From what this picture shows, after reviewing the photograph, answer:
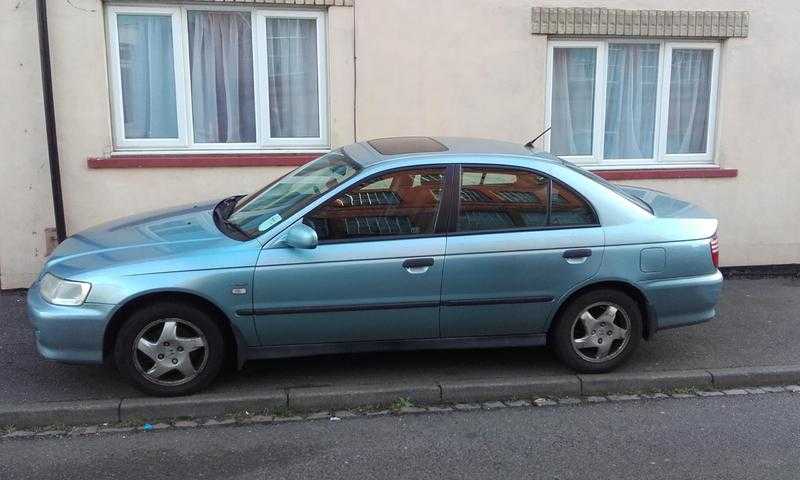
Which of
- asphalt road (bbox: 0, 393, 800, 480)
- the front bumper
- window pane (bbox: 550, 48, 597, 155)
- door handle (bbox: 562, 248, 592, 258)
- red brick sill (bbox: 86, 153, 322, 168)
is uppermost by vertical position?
window pane (bbox: 550, 48, 597, 155)

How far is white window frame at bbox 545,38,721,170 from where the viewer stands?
7.69 metres

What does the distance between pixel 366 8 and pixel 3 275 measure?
166 inches

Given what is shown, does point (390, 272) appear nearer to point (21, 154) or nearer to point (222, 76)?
point (222, 76)

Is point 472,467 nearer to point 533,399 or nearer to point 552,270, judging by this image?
point 533,399

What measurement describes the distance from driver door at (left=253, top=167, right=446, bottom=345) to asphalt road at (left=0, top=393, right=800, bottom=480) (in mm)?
575

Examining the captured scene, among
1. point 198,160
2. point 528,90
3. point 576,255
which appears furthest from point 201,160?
point 576,255

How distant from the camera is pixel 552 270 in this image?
4.81 m

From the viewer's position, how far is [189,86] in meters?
7.16

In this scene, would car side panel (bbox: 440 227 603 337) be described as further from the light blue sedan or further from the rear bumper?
the rear bumper

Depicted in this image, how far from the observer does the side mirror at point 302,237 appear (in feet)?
14.6

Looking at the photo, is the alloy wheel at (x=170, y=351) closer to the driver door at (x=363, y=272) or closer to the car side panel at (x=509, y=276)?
the driver door at (x=363, y=272)

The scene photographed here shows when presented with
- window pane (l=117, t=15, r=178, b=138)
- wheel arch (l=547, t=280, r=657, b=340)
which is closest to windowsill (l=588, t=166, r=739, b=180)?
wheel arch (l=547, t=280, r=657, b=340)

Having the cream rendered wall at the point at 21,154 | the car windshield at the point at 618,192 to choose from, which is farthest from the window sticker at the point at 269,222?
the cream rendered wall at the point at 21,154

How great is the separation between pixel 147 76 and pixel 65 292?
328cm
